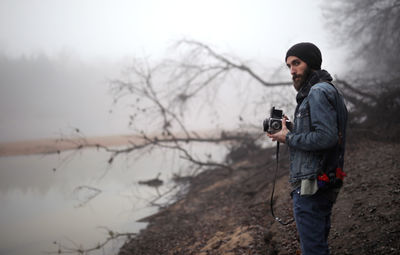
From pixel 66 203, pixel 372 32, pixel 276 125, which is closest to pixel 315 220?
pixel 276 125

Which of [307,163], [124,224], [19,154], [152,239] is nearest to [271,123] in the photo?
[307,163]

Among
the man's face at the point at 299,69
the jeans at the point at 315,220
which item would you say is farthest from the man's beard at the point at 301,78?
the jeans at the point at 315,220

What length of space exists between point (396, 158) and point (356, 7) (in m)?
9.11

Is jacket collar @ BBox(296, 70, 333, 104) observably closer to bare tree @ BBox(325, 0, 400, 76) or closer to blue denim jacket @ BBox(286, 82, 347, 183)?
blue denim jacket @ BBox(286, 82, 347, 183)

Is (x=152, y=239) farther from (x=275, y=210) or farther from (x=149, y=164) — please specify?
(x=149, y=164)

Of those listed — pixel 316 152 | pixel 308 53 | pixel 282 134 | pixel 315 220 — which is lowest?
pixel 315 220

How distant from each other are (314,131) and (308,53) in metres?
0.59

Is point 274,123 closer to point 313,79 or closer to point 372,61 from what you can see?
point 313,79

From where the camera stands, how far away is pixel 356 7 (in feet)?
38.5

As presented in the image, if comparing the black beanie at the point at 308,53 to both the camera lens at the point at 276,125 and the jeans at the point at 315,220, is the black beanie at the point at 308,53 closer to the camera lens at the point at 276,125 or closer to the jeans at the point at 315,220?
the camera lens at the point at 276,125

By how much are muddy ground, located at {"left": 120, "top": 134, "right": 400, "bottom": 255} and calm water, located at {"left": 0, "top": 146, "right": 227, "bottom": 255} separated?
50.4 inches

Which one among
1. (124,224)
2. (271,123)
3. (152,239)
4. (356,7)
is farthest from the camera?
(356,7)

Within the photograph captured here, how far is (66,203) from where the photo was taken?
9773mm

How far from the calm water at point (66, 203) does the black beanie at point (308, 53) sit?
19.2 ft
